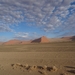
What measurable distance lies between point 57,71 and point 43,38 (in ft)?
249

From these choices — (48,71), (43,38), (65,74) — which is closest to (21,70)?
(48,71)

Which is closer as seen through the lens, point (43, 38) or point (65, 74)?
point (65, 74)

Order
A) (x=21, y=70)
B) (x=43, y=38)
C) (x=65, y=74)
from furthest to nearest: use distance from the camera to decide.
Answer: (x=43, y=38) → (x=21, y=70) → (x=65, y=74)

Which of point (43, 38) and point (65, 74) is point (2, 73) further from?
point (43, 38)

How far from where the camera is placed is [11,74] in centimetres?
1205

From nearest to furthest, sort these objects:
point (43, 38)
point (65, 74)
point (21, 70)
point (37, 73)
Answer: point (65, 74) < point (37, 73) < point (21, 70) < point (43, 38)

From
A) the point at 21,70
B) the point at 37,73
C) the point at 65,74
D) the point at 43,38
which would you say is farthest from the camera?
the point at 43,38

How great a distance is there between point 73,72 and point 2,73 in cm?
498

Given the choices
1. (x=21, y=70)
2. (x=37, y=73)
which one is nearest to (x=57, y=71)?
(x=37, y=73)

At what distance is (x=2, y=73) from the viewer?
489 inches

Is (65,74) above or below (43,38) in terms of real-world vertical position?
below

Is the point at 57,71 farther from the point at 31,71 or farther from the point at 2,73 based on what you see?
the point at 2,73

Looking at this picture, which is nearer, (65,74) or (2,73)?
(65,74)

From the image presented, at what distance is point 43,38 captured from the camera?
8788 cm
